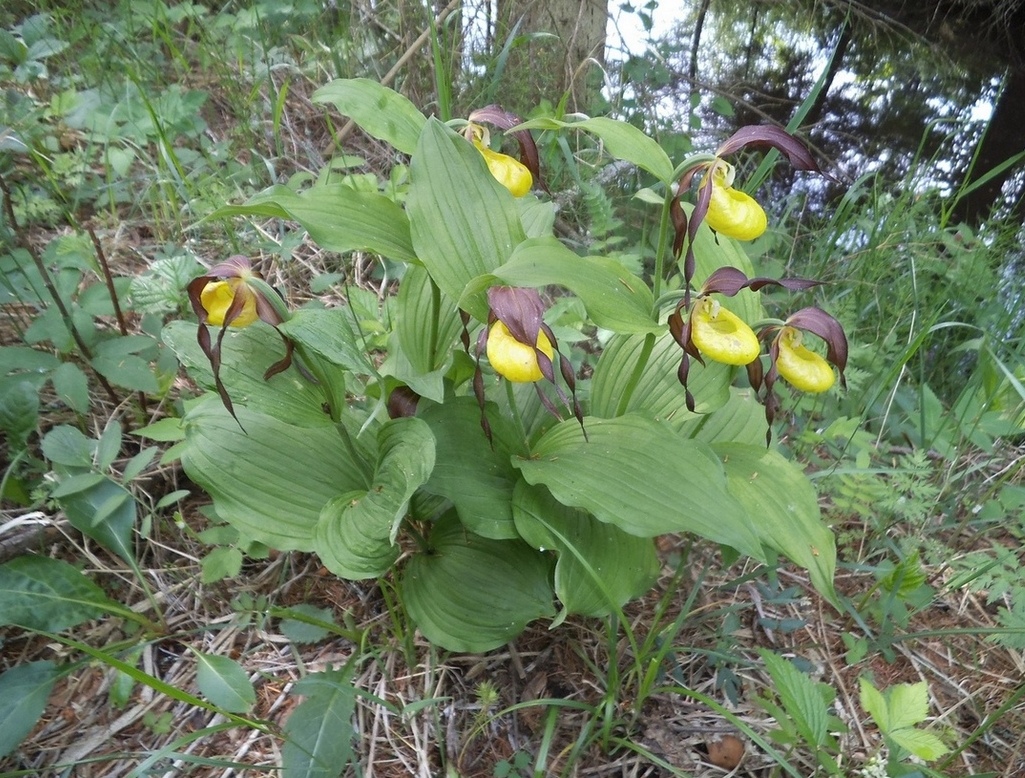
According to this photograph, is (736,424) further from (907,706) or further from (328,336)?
(328,336)

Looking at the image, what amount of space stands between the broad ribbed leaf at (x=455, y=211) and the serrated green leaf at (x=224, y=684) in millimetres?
809

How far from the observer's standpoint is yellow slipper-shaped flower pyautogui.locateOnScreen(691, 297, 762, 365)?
1.11 metres

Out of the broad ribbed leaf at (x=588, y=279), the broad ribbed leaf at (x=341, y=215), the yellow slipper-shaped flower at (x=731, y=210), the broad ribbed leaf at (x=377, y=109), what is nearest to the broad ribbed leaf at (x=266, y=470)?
the broad ribbed leaf at (x=341, y=215)

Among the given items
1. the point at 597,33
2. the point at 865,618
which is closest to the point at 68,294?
the point at 865,618

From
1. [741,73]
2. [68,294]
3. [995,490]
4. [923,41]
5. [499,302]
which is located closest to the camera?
[499,302]

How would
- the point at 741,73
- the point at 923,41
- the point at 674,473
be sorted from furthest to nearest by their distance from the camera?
the point at 923,41, the point at 741,73, the point at 674,473

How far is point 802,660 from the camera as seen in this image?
1335mm

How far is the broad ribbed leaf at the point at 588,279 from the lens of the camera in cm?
100

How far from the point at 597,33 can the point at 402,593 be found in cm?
303

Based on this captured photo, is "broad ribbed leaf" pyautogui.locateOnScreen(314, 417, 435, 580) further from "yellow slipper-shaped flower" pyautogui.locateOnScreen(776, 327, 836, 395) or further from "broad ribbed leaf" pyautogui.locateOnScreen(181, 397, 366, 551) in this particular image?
"yellow slipper-shaped flower" pyautogui.locateOnScreen(776, 327, 836, 395)

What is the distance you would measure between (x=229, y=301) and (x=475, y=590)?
2.36 ft

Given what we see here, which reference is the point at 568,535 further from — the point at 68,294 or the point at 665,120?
the point at 665,120

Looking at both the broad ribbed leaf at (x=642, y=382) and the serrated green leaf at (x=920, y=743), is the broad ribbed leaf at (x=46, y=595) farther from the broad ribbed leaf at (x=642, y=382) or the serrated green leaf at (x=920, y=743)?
the serrated green leaf at (x=920, y=743)

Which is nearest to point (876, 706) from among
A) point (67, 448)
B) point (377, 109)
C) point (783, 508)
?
point (783, 508)
